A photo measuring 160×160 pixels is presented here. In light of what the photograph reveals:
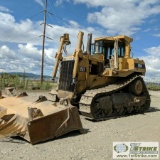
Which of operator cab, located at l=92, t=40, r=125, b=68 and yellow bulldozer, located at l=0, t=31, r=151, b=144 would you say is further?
operator cab, located at l=92, t=40, r=125, b=68

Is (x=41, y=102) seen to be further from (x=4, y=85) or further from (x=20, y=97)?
(x=4, y=85)

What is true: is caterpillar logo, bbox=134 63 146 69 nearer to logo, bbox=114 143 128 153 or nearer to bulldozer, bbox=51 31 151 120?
bulldozer, bbox=51 31 151 120

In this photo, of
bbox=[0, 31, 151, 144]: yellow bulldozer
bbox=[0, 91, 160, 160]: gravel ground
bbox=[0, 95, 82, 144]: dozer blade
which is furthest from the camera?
bbox=[0, 31, 151, 144]: yellow bulldozer

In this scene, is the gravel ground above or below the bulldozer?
below

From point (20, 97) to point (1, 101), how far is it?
631 millimetres

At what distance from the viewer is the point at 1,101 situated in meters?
9.24

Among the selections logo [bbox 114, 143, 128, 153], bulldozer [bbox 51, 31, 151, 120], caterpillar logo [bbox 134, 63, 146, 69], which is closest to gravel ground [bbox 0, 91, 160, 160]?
logo [bbox 114, 143, 128, 153]

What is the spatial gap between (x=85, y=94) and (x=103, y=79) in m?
1.63

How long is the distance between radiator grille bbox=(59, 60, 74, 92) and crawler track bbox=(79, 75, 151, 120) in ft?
2.66

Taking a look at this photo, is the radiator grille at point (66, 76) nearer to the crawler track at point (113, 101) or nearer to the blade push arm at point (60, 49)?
the blade push arm at point (60, 49)

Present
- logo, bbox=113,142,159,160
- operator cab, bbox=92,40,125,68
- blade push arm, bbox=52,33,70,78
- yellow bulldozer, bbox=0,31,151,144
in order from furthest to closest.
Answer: operator cab, bbox=92,40,125,68
blade push arm, bbox=52,33,70,78
yellow bulldozer, bbox=0,31,151,144
logo, bbox=113,142,159,160

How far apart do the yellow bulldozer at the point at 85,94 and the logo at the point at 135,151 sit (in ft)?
5.30

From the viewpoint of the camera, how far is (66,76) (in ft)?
38.0

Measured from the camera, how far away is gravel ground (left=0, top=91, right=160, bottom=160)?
611cm
